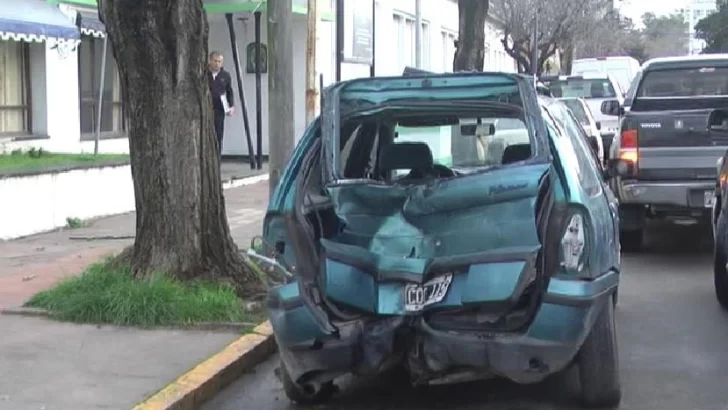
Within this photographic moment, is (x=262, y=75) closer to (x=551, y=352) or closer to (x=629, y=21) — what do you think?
(x=551, y=352)

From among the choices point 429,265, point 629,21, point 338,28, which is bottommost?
point 429,265

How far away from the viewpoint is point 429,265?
18.3 ft

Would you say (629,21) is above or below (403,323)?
above

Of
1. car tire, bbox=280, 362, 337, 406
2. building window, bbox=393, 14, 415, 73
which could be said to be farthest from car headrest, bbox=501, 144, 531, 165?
building window, bbox=393, 14, 415, 73

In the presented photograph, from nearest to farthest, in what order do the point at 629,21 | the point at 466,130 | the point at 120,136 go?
the point at 466,130
the point at 120,136
the point at 629,21

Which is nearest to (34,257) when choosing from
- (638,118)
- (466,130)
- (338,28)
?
(338,28)

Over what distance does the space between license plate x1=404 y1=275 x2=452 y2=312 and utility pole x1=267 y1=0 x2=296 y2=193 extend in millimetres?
4492

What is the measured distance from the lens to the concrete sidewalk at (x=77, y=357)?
19.9 feet

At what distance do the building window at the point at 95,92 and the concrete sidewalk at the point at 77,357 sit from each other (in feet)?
24.8

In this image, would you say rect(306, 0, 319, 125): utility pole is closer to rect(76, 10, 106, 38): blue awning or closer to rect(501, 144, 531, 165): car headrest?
rect(501, 144, 531, 165): car headrest

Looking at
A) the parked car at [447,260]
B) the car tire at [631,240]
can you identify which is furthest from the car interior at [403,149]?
the car tire at [631,240]

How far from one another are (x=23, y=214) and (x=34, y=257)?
1648mm

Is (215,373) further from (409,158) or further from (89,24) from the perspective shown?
(89,24)

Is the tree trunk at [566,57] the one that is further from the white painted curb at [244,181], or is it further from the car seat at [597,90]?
the white painted curb at [244,181]
